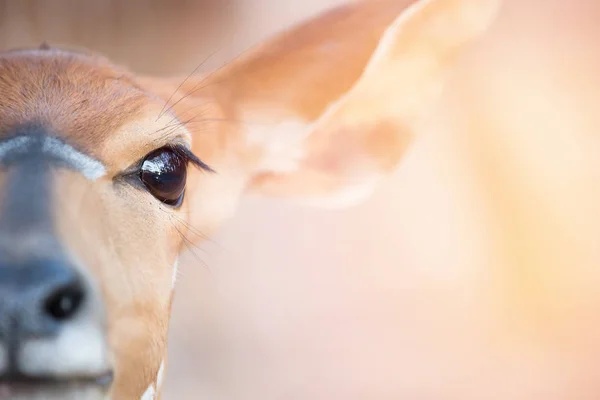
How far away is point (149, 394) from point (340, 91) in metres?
0.65

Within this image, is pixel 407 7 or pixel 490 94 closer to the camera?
pixel 407 7

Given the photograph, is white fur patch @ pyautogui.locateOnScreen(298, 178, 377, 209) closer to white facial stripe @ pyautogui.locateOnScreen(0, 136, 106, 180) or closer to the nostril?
white facial stripe @ pyautogui.locateOnScreen(0, 136, 106, 180)

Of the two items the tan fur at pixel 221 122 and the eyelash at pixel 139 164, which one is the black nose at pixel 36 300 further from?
the eyelash at pixel 139 164

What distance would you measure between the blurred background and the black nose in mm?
1444

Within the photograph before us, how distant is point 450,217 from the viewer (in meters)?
2.32

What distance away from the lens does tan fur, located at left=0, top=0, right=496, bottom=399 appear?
91 cm

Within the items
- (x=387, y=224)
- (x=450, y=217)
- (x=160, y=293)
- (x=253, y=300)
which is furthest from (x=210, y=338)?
(x=160, y=293)

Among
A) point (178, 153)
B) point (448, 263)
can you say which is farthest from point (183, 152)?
point (448, 263)

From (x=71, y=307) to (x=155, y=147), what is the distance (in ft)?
1.05

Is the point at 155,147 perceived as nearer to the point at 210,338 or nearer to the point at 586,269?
the point at 210,338

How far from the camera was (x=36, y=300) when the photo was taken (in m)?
0.76

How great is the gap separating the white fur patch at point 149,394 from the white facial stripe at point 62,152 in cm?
29

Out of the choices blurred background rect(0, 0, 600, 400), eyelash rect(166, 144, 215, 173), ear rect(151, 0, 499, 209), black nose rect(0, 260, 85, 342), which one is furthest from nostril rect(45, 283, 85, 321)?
blurred background rect(0, 0, 600, 400)

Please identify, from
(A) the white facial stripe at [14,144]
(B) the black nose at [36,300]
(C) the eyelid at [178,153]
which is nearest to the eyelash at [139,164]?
(C) the eyelid at [178,153]
